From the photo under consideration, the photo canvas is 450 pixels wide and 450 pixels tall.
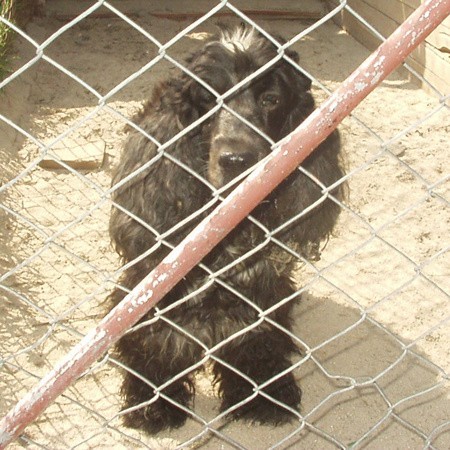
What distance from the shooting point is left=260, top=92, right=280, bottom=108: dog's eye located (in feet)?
7.75

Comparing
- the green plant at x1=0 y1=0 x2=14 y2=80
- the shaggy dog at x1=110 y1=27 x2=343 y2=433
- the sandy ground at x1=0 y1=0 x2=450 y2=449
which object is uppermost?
the shaggy dog at x1=110 y1=27 x2=343 y2=433

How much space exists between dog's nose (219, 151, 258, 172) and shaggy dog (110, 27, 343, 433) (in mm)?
21

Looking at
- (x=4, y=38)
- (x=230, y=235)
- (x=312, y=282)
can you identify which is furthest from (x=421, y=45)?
(x=312, y=282)

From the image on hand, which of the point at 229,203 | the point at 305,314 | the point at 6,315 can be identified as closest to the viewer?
the point at 229,203

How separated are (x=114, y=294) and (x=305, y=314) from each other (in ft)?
2.82

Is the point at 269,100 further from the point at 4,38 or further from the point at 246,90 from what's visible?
the point at 4,38

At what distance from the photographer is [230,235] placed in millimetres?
2307

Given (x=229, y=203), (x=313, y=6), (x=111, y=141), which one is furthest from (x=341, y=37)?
(x=229, y=203)

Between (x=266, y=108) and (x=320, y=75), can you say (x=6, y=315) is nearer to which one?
(x=266, y=108)

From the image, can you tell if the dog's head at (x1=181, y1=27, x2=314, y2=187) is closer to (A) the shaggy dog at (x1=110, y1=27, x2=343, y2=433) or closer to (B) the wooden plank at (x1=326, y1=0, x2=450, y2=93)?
(A) the shaggy dog at (x1=110, y1=27, x2=343, y2=433)

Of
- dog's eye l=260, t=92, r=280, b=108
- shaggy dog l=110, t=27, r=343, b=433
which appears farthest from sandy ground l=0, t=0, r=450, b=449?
dog's eye l=260, t=92, r=280, b=108

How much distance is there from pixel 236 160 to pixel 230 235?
1.00ft

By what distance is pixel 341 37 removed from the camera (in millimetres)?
5445

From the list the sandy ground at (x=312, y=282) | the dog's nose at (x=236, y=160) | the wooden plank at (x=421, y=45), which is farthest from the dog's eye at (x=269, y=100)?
the wooden plank at (x=421, y=45)
